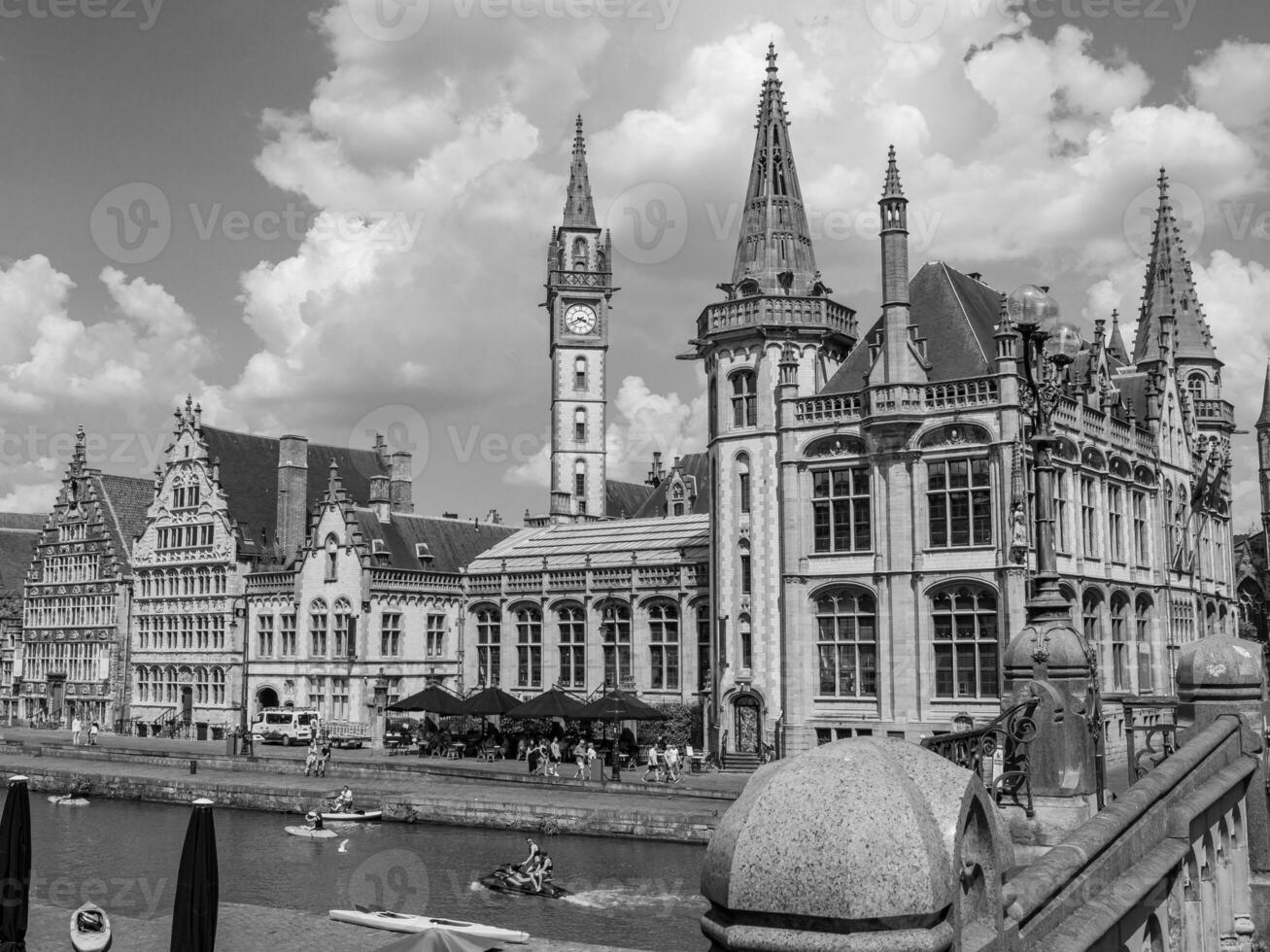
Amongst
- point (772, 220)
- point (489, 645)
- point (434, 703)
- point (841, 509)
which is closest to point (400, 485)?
point (489, 645)

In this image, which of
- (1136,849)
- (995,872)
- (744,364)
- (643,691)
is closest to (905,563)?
(744,364)

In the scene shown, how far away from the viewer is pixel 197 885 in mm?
14258

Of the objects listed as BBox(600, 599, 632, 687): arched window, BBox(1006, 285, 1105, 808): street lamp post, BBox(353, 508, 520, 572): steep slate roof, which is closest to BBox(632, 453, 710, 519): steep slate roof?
BBox(353, 508, 520, 572): steep slate roof

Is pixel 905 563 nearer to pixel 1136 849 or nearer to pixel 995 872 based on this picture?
pixel 1136 849

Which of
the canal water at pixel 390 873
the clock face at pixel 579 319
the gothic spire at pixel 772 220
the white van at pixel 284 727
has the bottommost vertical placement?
the canal water at pixel 390 873

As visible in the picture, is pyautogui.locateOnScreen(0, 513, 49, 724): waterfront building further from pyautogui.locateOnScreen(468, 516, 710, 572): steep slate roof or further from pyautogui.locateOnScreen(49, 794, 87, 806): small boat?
pyautogui.locateOnScreen(49, 794, 87, 806): small boat

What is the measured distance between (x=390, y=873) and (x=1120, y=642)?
2589 cm

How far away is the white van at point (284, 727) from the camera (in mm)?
52625

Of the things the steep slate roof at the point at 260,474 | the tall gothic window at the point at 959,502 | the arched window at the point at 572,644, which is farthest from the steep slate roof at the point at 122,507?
the tall gothic window at the point at 959,502

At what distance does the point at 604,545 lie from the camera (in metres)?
54.5

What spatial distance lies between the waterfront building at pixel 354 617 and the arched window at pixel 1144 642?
93.4 ft

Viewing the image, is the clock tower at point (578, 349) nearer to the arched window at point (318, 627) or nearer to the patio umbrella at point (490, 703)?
the arched window at point (318, 627)

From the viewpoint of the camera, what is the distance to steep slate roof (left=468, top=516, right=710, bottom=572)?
165 ft

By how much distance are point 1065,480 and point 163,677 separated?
46083 millimetres
